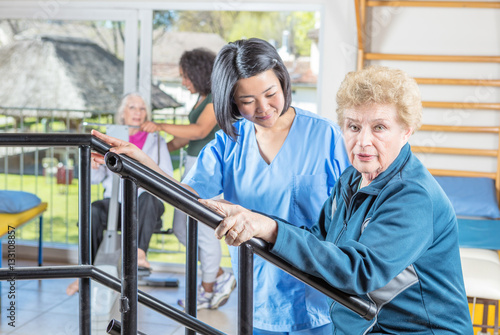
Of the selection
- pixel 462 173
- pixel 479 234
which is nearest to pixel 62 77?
pixel 462 173

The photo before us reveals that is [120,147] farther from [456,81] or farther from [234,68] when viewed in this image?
[456,81]

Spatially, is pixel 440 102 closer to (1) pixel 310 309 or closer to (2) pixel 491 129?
(2) pixel 491 129

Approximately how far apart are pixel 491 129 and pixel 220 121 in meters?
2.27

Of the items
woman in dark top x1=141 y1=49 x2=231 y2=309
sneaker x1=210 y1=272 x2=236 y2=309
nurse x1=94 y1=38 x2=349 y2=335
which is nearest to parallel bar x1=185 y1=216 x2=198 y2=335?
nurse x1=94 y1=38 x2=349 y2=335

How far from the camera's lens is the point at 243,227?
0.82m

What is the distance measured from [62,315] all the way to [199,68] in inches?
59.4

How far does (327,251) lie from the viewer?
0.83 meters

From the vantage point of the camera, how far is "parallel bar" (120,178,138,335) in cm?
85

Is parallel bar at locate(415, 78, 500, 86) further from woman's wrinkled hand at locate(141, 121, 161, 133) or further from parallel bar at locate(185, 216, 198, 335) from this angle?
parallel bar at locate(185, 216, 198, 335)

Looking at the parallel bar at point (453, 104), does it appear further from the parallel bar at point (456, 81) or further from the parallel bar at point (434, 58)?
the parallel bar at point (434, 58)

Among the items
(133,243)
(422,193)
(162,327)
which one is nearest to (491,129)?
(162,327)

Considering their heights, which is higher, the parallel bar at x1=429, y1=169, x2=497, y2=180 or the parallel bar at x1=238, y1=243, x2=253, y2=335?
the parallel bar at x1=238, y1=243, x2=253, y2=335

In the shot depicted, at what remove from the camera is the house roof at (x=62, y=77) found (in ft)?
12.6

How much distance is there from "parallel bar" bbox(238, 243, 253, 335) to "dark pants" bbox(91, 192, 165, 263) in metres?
2.36
